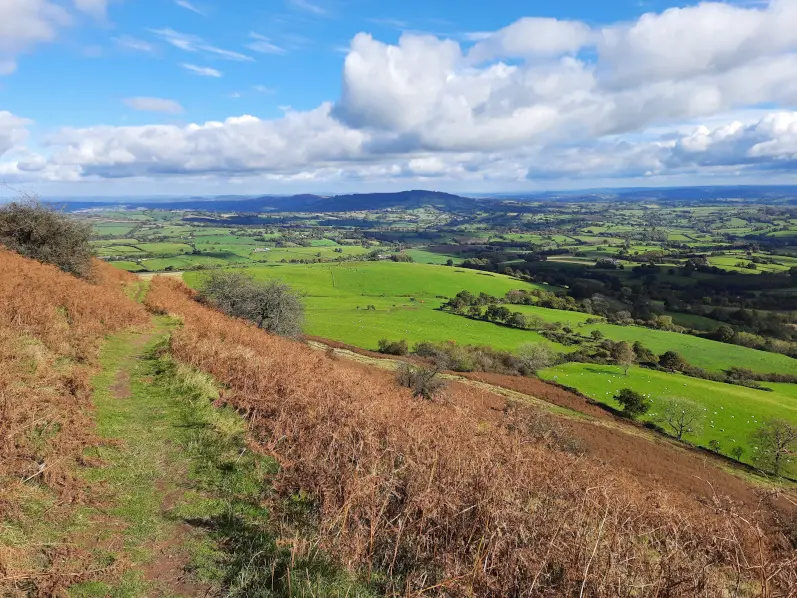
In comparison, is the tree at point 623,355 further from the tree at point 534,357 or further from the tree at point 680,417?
the tree at point 680,417

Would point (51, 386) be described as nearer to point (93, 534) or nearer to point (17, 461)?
point (17, 461)

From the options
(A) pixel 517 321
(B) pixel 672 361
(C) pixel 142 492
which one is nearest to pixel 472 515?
(C) pixel 142 492

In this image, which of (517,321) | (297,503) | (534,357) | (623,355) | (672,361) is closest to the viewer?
(297,503)

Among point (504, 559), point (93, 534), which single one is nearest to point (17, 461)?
point (93, 534)

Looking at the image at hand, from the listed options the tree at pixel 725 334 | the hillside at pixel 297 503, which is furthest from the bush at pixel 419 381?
the tree at pixel 725 334

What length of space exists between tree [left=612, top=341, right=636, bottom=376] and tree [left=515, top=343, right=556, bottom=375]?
34.7 feet

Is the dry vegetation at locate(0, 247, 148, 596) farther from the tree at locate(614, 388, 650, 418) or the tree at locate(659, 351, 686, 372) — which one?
the tree at locate(659, 351, 686, 372)

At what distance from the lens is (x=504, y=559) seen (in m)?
5.80

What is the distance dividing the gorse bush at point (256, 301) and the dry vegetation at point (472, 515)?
22.9 metres

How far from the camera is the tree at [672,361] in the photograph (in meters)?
74.2

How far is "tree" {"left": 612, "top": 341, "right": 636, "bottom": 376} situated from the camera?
2774 inches

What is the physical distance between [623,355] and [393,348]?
1572 inches

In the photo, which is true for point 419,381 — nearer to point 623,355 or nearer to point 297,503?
point 297,503

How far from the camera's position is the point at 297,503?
24.6ft
